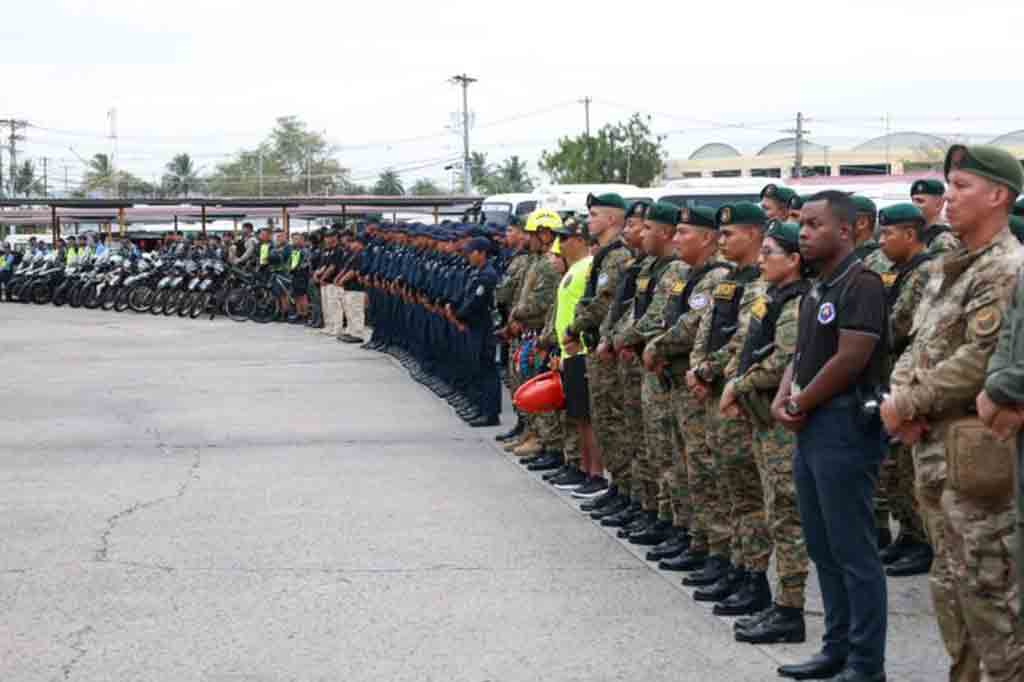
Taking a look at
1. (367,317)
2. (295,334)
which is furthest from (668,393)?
(295,334)

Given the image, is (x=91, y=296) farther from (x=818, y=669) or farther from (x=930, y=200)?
(x=818, y=669)

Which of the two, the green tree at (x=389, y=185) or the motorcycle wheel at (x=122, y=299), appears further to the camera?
the green tree at (x=389, y=185)

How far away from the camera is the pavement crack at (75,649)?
5848 millimetres

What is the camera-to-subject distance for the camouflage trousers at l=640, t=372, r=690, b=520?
25.0ft

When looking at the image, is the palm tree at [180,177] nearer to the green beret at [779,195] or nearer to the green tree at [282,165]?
the green tree at [282,165]

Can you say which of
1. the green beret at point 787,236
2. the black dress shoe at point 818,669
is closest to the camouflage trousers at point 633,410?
the green beret at point 787,236

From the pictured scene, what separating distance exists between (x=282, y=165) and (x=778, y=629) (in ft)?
432

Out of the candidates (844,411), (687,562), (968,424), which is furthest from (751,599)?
(968,424)

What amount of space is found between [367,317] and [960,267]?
1897 cm

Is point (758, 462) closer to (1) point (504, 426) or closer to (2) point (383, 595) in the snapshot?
(2) point (383, 595)

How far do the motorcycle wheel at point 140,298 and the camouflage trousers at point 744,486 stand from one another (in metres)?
25.6

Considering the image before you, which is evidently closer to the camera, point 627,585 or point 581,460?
point 627,585

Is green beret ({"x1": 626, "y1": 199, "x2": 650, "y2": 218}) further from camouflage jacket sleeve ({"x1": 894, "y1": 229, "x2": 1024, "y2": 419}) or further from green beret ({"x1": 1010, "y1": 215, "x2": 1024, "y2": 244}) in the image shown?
camouflage jacket sleeve ({"x1": 894, "y1": 229, "x2": 1024, "y2": 419})

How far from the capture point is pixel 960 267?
15.2 feet
